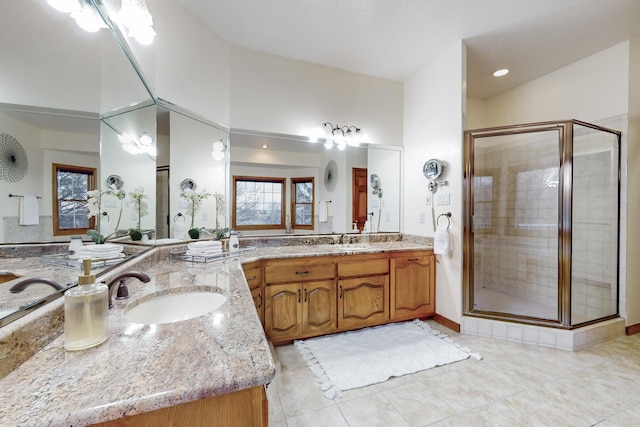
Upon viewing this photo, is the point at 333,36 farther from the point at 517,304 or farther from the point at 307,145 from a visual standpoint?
the point at 517,304

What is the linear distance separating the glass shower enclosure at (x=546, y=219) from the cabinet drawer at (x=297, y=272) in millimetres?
1315

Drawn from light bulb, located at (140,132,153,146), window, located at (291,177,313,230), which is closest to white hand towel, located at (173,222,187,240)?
light bulb, located at (140,132,153,146)

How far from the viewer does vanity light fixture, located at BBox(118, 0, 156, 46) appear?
1.31m

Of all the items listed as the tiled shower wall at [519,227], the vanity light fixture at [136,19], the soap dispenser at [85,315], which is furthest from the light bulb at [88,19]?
the tiled shower wall at [519,227]

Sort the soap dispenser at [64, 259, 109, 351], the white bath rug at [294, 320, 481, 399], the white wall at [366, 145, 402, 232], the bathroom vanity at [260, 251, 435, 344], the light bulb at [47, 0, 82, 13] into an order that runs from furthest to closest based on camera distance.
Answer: the white wall at [366, 145, 402, 232] < the bathroom vanity at [260, 251, 435, 344] < the white bath rug at [294, 320, 481, 399] < the light bulb at [47, 0, 82, 13] < the soap dispenser at [64, 259, 109, 351]

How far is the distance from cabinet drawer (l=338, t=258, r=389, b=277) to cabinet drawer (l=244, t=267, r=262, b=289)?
2.29ft

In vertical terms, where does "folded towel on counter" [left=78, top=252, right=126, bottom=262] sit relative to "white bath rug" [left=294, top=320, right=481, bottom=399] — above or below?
above

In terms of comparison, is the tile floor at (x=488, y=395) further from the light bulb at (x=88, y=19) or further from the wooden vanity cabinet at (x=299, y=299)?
the light bulb at (x=88, y=19)

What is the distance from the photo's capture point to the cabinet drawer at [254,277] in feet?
6.18

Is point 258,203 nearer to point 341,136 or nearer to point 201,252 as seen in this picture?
point 201,252

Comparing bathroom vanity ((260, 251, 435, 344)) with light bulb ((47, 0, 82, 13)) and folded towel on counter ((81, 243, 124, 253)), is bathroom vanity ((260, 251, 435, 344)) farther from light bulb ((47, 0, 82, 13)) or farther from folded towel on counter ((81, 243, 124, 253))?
light bulb ((47, 0, 82, 13))

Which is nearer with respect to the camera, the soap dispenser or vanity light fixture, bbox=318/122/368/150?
the soap dispenser

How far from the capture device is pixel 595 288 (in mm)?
2412

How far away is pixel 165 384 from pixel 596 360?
9.40ft
